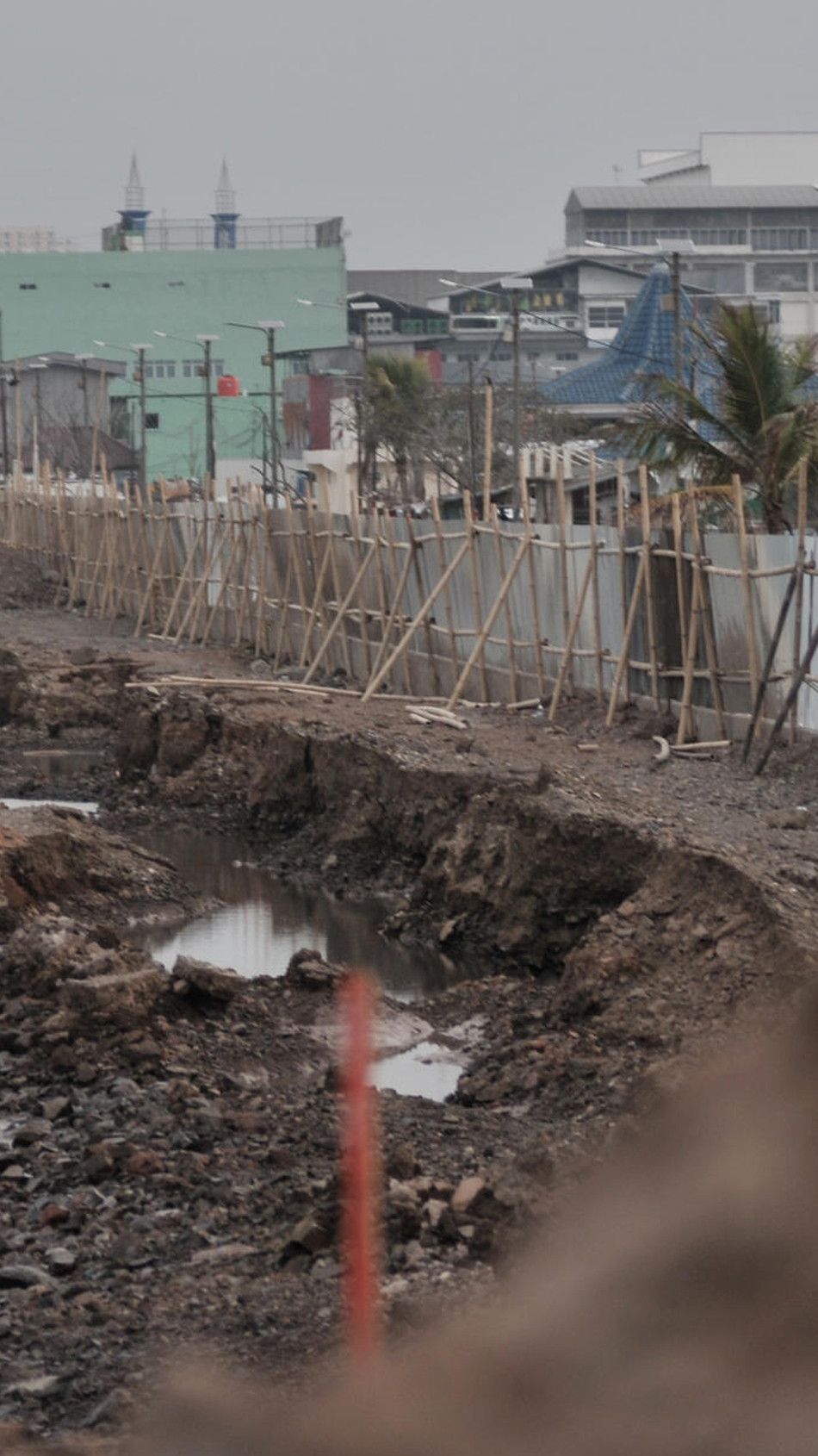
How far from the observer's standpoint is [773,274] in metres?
81.4

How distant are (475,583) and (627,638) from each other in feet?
10.8

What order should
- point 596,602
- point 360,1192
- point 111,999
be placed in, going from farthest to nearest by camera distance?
point 596,602 < point 111,999 < point 360,1192

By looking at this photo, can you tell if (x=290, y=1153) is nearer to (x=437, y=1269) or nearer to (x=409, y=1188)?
(x=409, y=1188)

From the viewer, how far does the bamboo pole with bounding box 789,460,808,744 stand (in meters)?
14.5

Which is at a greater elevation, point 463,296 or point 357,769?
point 463,296

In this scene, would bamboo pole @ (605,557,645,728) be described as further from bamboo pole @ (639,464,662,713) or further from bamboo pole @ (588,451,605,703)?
bamboo pole @ (588,451,605,703)

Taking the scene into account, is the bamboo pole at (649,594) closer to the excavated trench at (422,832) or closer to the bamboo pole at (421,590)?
the excavated trench at (422,832)

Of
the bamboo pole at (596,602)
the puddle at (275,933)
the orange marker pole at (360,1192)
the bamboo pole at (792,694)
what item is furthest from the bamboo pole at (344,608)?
the orange marker pole at (360,1192)

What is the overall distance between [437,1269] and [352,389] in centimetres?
4777

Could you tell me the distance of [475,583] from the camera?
65.7ft

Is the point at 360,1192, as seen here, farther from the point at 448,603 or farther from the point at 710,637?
the point at 448,603

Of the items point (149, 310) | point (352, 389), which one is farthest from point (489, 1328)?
point (149, 310)

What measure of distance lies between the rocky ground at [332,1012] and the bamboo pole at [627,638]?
0.34m

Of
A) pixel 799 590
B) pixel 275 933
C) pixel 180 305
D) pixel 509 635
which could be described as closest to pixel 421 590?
pixel 509 635
